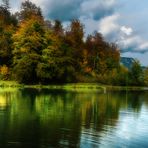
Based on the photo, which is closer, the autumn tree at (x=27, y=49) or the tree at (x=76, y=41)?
the autumn tree at (x=27, y=49)

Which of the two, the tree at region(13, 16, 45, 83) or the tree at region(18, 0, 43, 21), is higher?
the tree at region(18, 0, 43, 21)

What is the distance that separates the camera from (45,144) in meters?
20.9

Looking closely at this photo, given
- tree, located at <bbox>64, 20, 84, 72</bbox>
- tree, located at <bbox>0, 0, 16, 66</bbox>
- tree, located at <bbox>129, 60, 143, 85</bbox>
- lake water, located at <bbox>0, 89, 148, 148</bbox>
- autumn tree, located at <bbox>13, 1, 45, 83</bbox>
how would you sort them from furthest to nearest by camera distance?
1. tree, located at <bbox>129, 60, 143, 85</bbox>
2. tree, located at <bbox>64, 20, 84, 72</bbox>
3. tree, located at <bbox>0, 0, 16, 66</bbox>
4. autumn tree, located at <bbox>13, 1, 45, 83</bbox>
5. lake water, located at <bbox>0, 89, 148, 148</bbox>

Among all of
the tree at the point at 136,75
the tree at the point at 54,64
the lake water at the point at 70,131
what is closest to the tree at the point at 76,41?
the tree at the point at 54,64

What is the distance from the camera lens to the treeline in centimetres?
9425

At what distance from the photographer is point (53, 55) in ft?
316

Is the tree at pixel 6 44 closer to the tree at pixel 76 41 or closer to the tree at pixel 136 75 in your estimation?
the tree at pixel 76 41

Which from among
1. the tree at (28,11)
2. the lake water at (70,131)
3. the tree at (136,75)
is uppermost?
the tree at (28,11)

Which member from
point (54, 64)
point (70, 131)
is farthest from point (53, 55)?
point (70, 131)

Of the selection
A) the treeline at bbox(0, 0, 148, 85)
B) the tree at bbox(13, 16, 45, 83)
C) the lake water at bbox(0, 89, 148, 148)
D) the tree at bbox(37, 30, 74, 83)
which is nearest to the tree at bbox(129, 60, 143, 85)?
the treeline at bbox(0, 0, 148, 85)

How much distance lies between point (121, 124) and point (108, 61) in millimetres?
94244

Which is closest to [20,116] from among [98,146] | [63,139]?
[63,139]

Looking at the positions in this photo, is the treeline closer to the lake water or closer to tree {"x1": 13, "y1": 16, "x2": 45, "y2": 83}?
tree {"x1": 13, "y1": 16, "x2": 45, "y2": 83}

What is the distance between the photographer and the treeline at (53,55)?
94.2 meters
